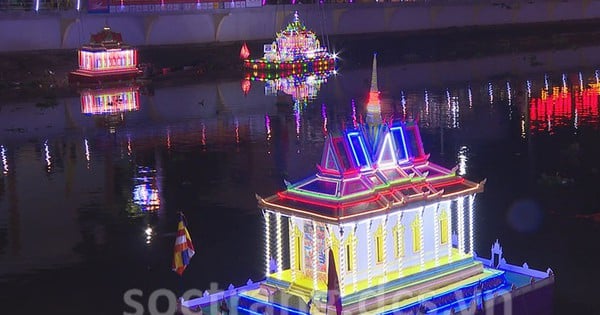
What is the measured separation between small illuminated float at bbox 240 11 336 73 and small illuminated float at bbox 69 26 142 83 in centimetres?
1282

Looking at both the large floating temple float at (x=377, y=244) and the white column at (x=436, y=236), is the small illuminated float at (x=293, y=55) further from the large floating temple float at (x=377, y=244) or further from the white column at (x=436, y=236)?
the white column at (x=436, y=236)

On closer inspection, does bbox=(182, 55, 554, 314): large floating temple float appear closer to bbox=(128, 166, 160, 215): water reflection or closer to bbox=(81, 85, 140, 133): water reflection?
bbox=(128, 166, 160, 215): water reflection

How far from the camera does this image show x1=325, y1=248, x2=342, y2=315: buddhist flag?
64.6 ft

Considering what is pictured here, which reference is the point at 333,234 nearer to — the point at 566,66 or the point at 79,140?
the point at 79,140

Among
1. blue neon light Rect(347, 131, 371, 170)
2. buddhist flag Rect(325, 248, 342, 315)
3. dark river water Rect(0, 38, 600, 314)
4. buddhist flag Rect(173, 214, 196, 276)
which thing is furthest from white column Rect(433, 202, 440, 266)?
buddhist flag Rect(173, 214, 196, 276)

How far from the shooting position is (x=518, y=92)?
69.3 m

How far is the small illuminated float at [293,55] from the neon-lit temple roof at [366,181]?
215ft

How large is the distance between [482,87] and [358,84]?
9632mm

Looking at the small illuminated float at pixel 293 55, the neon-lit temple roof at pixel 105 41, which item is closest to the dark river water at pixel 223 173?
the neon-lit temple roof at pixel 105 41

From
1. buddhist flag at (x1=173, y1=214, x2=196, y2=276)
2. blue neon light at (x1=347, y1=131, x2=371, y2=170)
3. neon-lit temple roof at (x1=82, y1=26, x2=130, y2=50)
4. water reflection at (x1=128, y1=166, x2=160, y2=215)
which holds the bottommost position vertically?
water reflection at (x1=128, y1=166, x2=160, y2=215)

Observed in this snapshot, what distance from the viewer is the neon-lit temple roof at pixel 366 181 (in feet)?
69.2

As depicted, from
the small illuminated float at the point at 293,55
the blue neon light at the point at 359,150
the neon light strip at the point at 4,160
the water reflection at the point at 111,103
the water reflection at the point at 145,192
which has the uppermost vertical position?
the small illuminated float at the point at 293,55

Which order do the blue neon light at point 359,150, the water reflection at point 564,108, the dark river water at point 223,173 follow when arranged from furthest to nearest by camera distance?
the water reflection at point 564,108 < the dark river water at point 223,173 < the blue neon light at point 359,150

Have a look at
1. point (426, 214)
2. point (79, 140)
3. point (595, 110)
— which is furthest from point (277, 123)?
point (426, 214)
